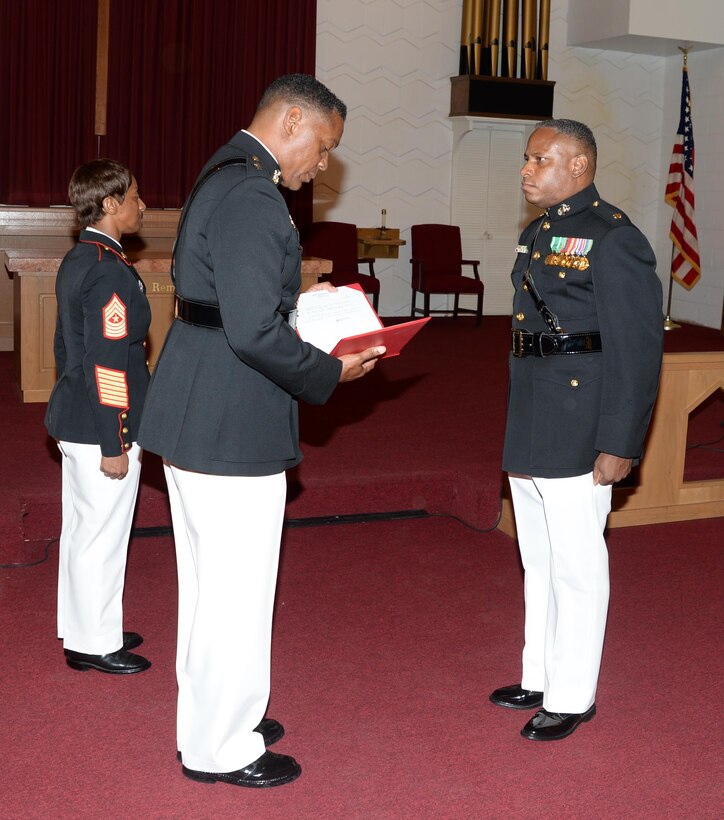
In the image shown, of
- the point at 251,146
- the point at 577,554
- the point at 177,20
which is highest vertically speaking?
the point at 177,20

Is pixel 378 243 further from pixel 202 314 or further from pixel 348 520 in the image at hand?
pixel 202 314

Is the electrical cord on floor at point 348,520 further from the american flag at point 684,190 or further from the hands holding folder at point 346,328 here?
the american flag at point 684,190

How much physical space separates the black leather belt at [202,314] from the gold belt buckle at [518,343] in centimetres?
73

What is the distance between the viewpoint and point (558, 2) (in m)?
10.8

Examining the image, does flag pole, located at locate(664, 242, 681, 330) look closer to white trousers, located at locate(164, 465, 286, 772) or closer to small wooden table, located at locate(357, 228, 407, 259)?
small wooden table, located at locate(357, 228, 407, 259)

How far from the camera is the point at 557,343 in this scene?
260 centimetres

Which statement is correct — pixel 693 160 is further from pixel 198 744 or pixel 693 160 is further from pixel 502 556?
pixel 198 744

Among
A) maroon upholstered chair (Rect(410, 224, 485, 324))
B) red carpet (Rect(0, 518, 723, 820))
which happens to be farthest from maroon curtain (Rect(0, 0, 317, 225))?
red carpet (Rect(0, 518, 723, 820))

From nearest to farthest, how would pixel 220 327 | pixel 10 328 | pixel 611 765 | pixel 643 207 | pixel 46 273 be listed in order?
pixel 220 327 < pixel 611 765 < pixel 46 273 < pixel 10 328 < pixel 643 207

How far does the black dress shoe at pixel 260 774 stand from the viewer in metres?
2.42

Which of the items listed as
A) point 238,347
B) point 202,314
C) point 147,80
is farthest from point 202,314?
point 147,80

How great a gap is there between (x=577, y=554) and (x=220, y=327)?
3.67 ft

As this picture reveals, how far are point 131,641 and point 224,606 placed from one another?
1.07m

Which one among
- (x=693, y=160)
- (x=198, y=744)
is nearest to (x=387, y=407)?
(x=198, y=744)
